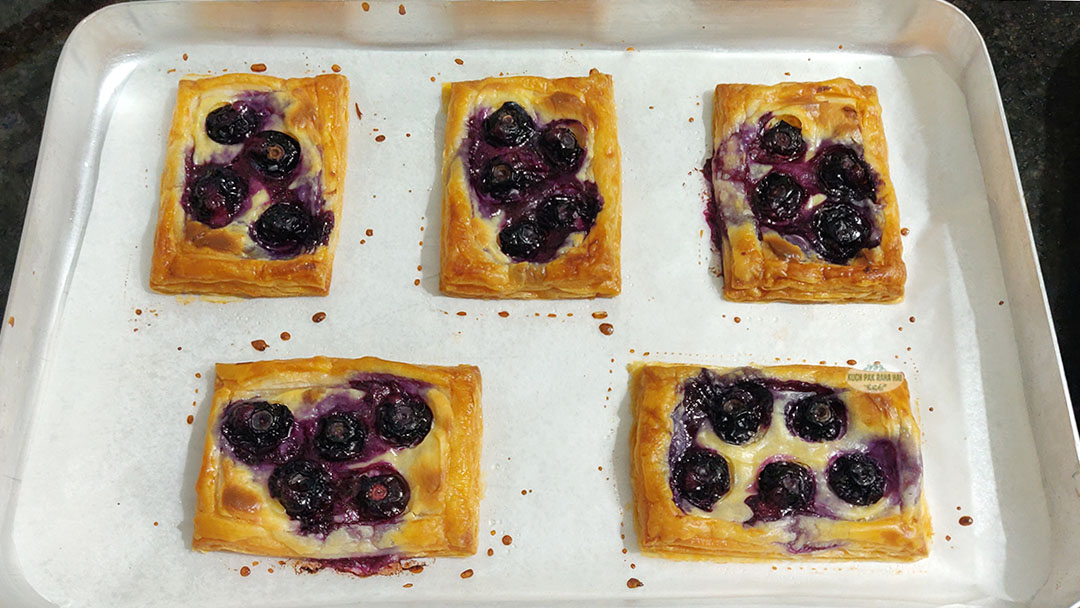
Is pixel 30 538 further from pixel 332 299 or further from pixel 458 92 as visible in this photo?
pixel 458 92

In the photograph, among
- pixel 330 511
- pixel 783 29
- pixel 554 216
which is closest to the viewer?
pixel 330 511

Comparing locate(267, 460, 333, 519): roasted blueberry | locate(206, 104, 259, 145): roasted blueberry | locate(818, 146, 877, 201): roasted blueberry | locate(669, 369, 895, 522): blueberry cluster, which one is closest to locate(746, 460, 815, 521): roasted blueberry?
locate(669, 369, 895, 522): blueberry cluster

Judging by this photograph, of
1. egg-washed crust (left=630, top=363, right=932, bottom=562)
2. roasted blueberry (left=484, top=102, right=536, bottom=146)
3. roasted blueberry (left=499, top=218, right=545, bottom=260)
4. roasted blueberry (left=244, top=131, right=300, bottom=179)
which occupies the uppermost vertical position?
roasted blueberry (left=484, top=102, right=536, bottom=146)

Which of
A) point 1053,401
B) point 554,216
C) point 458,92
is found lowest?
point 1053,401

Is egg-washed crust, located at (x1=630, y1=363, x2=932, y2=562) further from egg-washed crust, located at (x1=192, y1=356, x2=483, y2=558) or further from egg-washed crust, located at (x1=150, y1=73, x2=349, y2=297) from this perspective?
egg-washed crust, located at (x1=150, y1=73, x2=349, y2=297)

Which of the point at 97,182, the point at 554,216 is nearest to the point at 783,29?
the point at 554,216

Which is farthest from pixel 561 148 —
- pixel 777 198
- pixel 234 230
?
pixel 234 230

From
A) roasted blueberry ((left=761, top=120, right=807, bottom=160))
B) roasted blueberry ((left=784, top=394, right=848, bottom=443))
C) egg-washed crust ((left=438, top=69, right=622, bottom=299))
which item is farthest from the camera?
roasted blueberry ((left=761, top=120, right=807, bottom=160))
